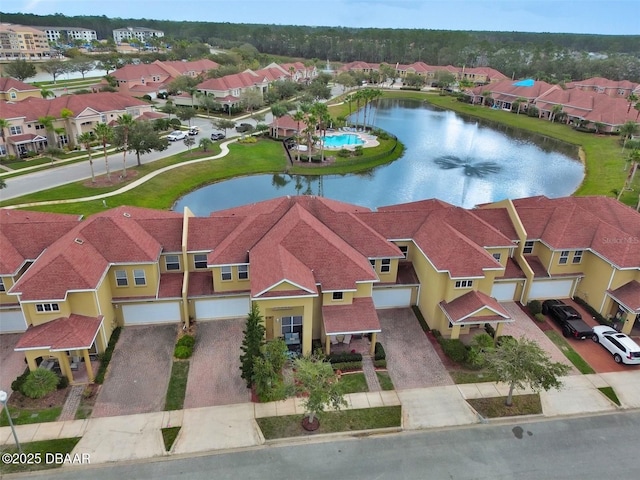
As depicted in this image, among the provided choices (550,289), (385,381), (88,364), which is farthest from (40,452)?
(550,289)

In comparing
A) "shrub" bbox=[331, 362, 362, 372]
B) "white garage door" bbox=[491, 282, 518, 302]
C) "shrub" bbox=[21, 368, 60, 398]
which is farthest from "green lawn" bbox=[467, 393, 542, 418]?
"shrub" bbox=[21, 368, 60, 398]

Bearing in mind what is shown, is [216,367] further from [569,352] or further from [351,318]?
[569,352]

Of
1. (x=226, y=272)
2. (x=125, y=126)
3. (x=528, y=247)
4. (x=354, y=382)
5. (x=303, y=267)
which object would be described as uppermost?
(x=125, y=126)

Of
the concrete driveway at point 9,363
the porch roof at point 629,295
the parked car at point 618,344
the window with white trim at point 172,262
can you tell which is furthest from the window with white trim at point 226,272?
the porch roof at point 629,295

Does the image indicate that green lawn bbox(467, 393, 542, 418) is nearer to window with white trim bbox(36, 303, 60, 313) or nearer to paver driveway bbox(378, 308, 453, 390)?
paver driveway bbox(378, 308, 453, 390)

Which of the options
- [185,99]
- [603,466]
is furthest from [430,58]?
[603,466]
